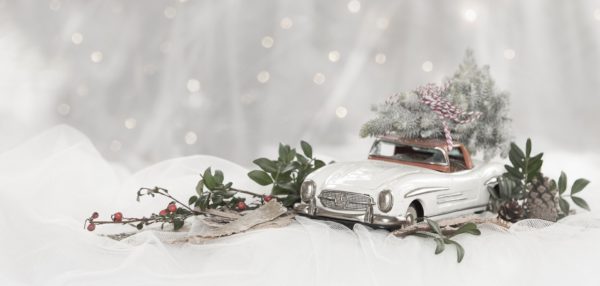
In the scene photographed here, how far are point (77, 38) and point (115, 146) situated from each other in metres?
0.39

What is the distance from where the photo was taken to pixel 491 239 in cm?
127

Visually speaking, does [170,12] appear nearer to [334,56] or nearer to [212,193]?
[334,56]

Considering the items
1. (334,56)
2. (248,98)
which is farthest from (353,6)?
(248,98)

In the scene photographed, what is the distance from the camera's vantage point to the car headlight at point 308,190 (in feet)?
4.50

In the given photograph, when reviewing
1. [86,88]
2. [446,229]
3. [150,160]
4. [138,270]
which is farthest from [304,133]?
[138,270]

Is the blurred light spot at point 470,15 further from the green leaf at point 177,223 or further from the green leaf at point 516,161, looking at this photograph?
the green leaf at point 177,223

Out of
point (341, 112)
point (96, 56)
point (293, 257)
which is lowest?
point (293, 257)

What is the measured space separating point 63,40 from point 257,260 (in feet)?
4.92

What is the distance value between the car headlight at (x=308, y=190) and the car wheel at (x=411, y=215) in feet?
0.61

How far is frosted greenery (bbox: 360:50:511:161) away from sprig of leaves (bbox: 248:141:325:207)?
0.17 m

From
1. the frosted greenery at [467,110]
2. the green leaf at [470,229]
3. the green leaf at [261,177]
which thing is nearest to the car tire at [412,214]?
the green leaf at [470,229]

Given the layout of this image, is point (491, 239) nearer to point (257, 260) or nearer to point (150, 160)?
point (257, 260)

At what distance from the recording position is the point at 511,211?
1.55m

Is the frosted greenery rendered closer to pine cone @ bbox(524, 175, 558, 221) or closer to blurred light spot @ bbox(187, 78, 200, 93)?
pine cone @ bbox(524, 175, 558, 221)
